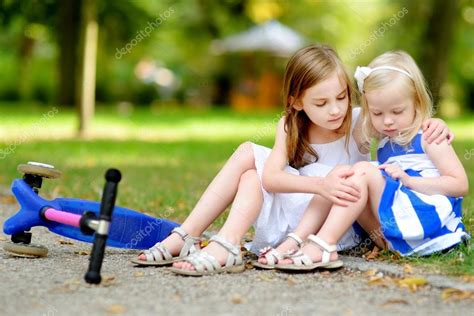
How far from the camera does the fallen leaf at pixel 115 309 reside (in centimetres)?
274

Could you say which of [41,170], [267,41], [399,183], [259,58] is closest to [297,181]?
[399,183]

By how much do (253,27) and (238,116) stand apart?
5857 mm

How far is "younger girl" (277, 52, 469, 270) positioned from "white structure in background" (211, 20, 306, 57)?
18.0 metres

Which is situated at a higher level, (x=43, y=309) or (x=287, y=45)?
(x=287, y=45)

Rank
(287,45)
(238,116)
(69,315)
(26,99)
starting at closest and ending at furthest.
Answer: (69,315)
(238,116)
(287,45)
(26,99)

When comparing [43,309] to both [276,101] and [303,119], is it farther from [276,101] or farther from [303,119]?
[276,101]

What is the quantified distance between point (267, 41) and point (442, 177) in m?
18.3

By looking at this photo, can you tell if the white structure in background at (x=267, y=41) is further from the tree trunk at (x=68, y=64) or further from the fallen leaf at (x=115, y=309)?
the fallen leaf at (x=115, y=309)

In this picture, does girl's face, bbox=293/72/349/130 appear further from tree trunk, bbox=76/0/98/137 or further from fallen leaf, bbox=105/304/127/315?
tree trunk, bbox=76/0/98/137

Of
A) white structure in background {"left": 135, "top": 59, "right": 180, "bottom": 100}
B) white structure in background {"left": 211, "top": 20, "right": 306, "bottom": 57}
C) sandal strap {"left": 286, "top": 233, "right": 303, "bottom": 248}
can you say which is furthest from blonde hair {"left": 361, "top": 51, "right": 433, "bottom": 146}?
white structure in background {"left": 135, "top": 59, "right": 180, "bottom": 100}

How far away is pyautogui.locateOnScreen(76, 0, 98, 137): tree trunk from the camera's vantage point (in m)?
10.8

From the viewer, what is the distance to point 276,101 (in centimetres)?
2316

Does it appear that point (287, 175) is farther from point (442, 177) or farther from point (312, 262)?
point (442, 177)

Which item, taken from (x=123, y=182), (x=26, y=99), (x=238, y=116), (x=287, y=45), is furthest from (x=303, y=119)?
(x=26, y=99)
